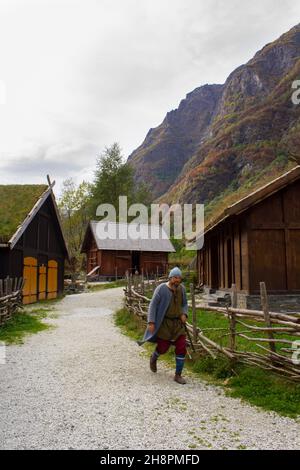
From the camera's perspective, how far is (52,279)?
70.2 ft

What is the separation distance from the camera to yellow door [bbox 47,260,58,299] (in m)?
20.9

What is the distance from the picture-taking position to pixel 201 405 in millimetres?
4941

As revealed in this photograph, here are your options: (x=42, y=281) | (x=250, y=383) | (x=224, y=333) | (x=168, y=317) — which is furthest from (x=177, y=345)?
(x=42, y=281)

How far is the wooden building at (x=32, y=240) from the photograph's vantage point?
51.9 feet

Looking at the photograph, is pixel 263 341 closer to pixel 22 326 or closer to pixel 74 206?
pixel 22 326

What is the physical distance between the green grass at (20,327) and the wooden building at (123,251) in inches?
714

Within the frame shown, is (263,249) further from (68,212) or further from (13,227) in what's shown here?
(68,212)

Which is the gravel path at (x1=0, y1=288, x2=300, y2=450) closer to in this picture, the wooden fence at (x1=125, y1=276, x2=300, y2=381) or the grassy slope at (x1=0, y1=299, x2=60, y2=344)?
the wooden fence at (x1=125, y1=276, x2=300, y2=381)

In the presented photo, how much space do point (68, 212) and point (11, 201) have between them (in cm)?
2932

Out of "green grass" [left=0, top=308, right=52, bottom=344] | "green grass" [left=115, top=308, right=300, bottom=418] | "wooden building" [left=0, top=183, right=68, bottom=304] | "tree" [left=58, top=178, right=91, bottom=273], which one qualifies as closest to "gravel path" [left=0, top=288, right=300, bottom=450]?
"green grass" [left=115, top=308, right=300, bottom=418]

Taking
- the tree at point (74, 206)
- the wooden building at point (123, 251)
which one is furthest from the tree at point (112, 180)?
the wooden building at point (123, 251)

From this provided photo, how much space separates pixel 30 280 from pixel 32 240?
1882 millimetres

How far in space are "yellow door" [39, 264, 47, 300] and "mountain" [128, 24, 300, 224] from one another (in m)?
37.3
